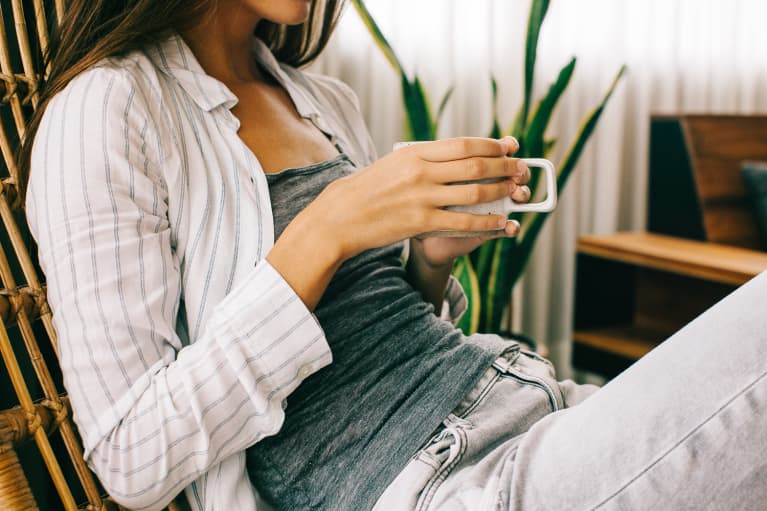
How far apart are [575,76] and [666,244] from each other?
643mm

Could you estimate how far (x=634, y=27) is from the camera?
7.57ft

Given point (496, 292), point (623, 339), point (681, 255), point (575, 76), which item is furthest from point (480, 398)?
point (575, 76)

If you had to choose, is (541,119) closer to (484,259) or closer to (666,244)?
(484,259)

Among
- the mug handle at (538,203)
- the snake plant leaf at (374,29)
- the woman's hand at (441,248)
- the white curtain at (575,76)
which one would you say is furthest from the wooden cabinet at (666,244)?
the mug handle at (538,203)

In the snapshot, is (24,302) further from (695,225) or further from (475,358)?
(695,225)

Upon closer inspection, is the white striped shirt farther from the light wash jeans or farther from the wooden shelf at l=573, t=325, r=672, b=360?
the wooden shelf at l=573, t=325, r=672, b=360

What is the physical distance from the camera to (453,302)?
105 centimetres

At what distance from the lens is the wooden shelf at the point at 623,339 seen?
180 centimetres

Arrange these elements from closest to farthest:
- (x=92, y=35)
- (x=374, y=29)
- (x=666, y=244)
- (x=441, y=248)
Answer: (x=92, y=35) < (x=441, y=248) < (x=374, y=29) < (x=666, y=244)

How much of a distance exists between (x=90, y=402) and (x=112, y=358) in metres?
0.05

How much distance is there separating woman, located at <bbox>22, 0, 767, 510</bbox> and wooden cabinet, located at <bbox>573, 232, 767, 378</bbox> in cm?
101

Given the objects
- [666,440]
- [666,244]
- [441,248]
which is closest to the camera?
[666,440]

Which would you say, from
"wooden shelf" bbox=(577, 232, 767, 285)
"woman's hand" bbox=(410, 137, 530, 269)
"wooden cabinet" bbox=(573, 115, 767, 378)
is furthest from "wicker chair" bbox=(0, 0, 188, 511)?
"wooden cabinet" bbox=(573, 115, 767, 378)

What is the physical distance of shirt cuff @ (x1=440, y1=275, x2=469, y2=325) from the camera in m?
1.04
